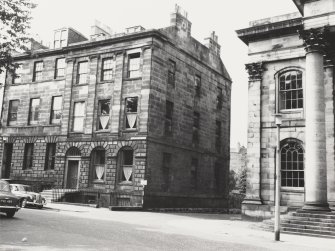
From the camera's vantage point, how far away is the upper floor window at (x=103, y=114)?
30031mm

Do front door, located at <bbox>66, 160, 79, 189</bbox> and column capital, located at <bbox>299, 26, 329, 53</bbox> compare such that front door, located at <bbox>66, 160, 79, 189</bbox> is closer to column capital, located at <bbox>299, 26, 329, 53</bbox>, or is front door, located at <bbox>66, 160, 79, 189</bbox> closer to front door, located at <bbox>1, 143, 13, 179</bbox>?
front door, located at <bbox>1, 143, 13, 179</bbox>

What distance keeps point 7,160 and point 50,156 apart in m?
4.99

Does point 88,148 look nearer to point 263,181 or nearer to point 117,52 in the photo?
point 117,52

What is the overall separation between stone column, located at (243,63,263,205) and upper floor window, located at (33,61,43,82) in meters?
19.4

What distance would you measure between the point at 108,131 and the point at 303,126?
46.8ft

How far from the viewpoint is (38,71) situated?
34.8m

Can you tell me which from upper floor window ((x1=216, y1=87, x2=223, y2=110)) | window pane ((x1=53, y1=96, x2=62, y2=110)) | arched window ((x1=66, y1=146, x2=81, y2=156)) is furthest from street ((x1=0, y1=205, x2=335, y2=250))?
upper floor window ((x1=216, y1=87, x2=223, y2=110))

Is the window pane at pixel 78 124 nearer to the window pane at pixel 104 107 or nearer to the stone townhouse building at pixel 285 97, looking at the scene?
the window pane at pixel 104 107

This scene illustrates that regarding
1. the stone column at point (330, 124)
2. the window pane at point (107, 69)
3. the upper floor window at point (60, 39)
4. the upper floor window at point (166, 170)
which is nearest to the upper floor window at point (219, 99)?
the upper floor window at point (166, 170)

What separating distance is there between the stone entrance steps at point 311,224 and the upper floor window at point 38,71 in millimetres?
25192

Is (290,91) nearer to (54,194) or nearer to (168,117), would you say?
(168,117)

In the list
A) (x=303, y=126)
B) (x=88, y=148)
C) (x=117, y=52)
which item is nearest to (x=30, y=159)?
(x=88, y=148)

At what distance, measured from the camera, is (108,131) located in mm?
29531

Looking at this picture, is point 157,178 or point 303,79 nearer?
point 303,79
